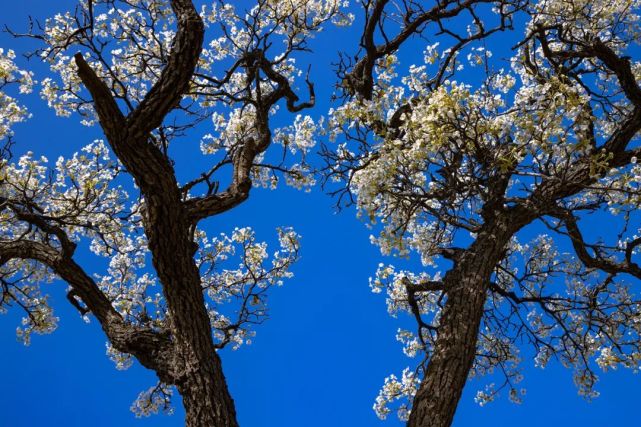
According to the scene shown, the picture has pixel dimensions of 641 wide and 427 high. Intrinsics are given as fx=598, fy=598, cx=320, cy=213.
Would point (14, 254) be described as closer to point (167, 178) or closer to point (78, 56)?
point (167, 178)

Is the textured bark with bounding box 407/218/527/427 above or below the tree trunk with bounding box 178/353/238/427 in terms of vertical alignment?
above

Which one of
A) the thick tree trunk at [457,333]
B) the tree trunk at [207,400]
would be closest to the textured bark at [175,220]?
the tree trunk at [207,400]

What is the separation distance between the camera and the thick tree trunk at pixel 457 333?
15.5 feet

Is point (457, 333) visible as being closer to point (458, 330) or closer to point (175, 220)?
point (458, 330)

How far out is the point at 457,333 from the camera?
5.05 meters

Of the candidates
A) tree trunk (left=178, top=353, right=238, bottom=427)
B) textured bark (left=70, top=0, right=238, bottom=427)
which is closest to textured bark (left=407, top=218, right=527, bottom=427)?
tree trunk (left=178, top=353, right=238, bottom=427)

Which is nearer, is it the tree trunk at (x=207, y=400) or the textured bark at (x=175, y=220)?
the textured bark at (x=175, y=220)

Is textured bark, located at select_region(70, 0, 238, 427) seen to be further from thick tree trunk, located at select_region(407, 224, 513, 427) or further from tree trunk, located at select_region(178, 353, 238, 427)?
thick tree trunk, located at select_region(407, 224, 513, 427)

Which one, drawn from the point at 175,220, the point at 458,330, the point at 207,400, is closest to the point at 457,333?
the point at 458,330

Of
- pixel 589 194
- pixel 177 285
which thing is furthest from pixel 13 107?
pixel 589 194

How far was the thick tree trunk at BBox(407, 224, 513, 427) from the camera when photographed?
4.72 metres

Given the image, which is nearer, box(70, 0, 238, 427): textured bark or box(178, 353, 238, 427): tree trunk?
box(70, 0, 238, 427): textured bark

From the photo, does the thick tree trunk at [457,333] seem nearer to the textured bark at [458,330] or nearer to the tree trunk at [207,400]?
the textured bark at [458,330]

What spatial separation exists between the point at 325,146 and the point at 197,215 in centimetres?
150
